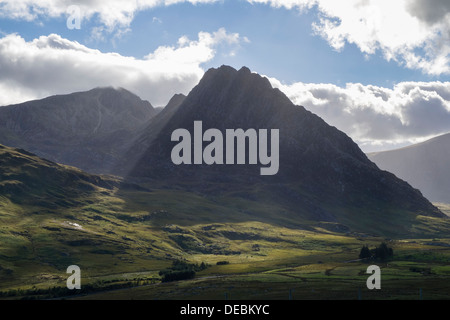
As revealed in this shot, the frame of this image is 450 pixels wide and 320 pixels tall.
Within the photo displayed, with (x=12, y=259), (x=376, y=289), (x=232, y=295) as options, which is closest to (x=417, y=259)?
(x=376, y=289)

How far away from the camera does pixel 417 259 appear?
552 ft

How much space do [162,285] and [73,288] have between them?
106ft

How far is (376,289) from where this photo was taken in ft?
331
